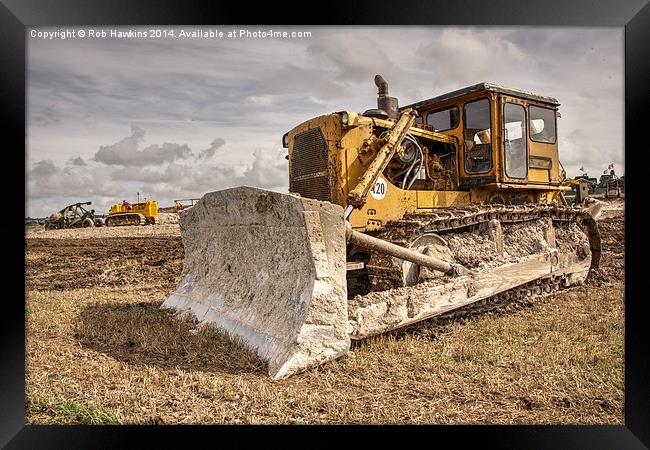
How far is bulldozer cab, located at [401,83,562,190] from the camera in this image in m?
6.88

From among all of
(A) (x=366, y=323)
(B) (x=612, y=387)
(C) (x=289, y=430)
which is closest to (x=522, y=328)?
(B) (x=612, y=387)

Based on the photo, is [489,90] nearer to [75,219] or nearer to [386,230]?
[386,230]

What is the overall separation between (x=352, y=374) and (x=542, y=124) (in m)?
5.61

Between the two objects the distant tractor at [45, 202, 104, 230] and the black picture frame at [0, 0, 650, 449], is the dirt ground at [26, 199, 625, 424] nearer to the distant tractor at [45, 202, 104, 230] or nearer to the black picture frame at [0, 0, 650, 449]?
the black picture frame at [0, 0, 650, 449]

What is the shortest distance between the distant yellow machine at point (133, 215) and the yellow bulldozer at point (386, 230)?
21746 millimetres

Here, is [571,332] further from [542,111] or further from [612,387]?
[542,111]

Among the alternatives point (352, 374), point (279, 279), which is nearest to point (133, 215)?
point (279, 279)

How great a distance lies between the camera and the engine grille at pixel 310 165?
19.4 feet

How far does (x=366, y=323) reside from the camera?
4.21 metres

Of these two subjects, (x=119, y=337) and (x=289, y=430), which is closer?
(x=289, y=430)

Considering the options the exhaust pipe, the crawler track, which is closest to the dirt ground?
the crawler track

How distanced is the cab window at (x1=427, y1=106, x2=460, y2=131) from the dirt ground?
275 centimetres

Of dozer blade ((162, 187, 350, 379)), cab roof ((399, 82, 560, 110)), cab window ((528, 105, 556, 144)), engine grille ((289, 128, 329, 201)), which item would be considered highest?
cab roof ((399, 82, 560, 110))
